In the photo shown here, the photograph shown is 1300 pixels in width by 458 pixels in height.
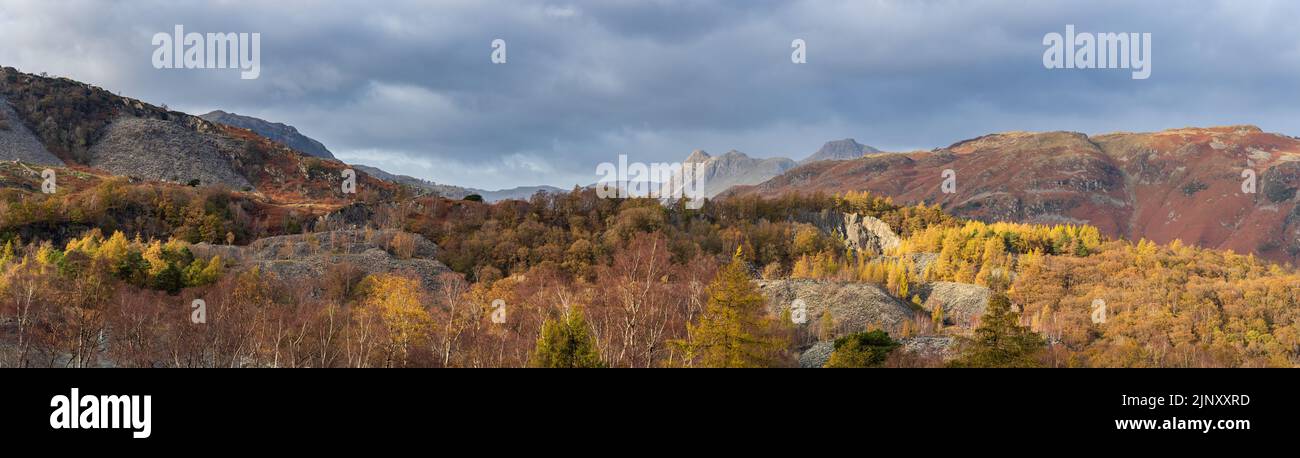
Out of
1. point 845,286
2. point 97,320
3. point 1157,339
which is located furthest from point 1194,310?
point 97,320

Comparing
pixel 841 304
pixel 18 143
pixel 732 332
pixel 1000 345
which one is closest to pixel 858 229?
pixel 841 304

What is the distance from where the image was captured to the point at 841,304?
102 meters

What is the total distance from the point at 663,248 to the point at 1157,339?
65.6 metres

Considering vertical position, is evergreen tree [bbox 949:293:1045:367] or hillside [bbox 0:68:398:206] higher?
hillside [bbox 0:68:398:206]

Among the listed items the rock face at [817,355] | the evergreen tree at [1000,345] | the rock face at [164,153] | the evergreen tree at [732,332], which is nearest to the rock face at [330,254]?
the rock face at [817,355]

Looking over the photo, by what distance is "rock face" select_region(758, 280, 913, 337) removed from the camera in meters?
97.4

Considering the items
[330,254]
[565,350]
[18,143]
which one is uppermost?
[18,143]

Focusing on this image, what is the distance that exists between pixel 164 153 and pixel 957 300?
154 m

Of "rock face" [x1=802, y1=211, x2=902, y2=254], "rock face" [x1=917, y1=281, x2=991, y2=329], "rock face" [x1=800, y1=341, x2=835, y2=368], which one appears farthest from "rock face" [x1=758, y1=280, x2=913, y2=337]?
"rock face" [x1=802, y1=211, x2=902, y2=254]

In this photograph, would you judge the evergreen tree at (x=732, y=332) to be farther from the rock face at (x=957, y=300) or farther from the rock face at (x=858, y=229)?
the rock face at (x=858, y=229)

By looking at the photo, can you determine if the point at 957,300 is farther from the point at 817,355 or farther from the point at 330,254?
the point at 330,254

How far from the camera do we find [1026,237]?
149 m

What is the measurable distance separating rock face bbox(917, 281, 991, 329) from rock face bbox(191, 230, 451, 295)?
241 ft

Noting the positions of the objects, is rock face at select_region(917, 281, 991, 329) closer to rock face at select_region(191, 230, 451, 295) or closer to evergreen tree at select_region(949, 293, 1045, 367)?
evergreen tree at select_region(949, 293, 1045, 367)
